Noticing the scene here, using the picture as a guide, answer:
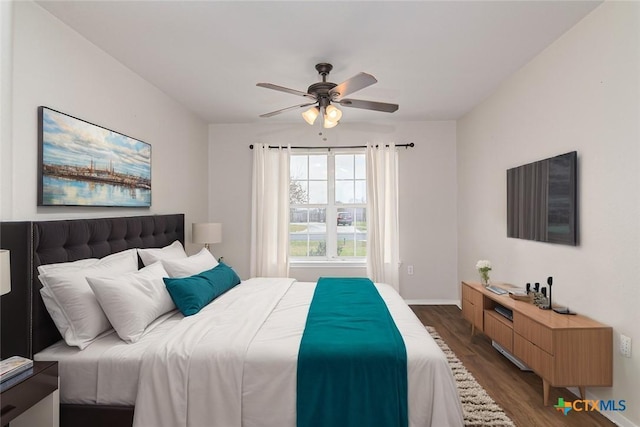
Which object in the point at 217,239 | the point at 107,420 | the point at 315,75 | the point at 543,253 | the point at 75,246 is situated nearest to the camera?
the point at 107,420

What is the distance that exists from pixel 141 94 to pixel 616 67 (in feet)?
12.0

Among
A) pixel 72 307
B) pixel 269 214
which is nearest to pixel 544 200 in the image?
pixel 269 214

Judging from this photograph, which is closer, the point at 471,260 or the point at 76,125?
the point at 76,125

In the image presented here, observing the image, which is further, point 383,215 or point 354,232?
point 354,232

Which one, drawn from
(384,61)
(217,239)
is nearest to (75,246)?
(217,239)

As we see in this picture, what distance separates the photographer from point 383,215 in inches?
184

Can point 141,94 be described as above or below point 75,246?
above

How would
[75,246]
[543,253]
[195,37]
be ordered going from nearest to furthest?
[75,246] < [195,37] < [543,253]

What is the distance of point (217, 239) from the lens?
4.15m

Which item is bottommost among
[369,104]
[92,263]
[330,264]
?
[330,264]

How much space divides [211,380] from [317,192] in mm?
3443

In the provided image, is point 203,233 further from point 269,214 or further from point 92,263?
point 92,263

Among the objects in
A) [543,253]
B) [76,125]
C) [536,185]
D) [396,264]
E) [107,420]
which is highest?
[76,125]

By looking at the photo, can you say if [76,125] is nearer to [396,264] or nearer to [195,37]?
[195,37]
